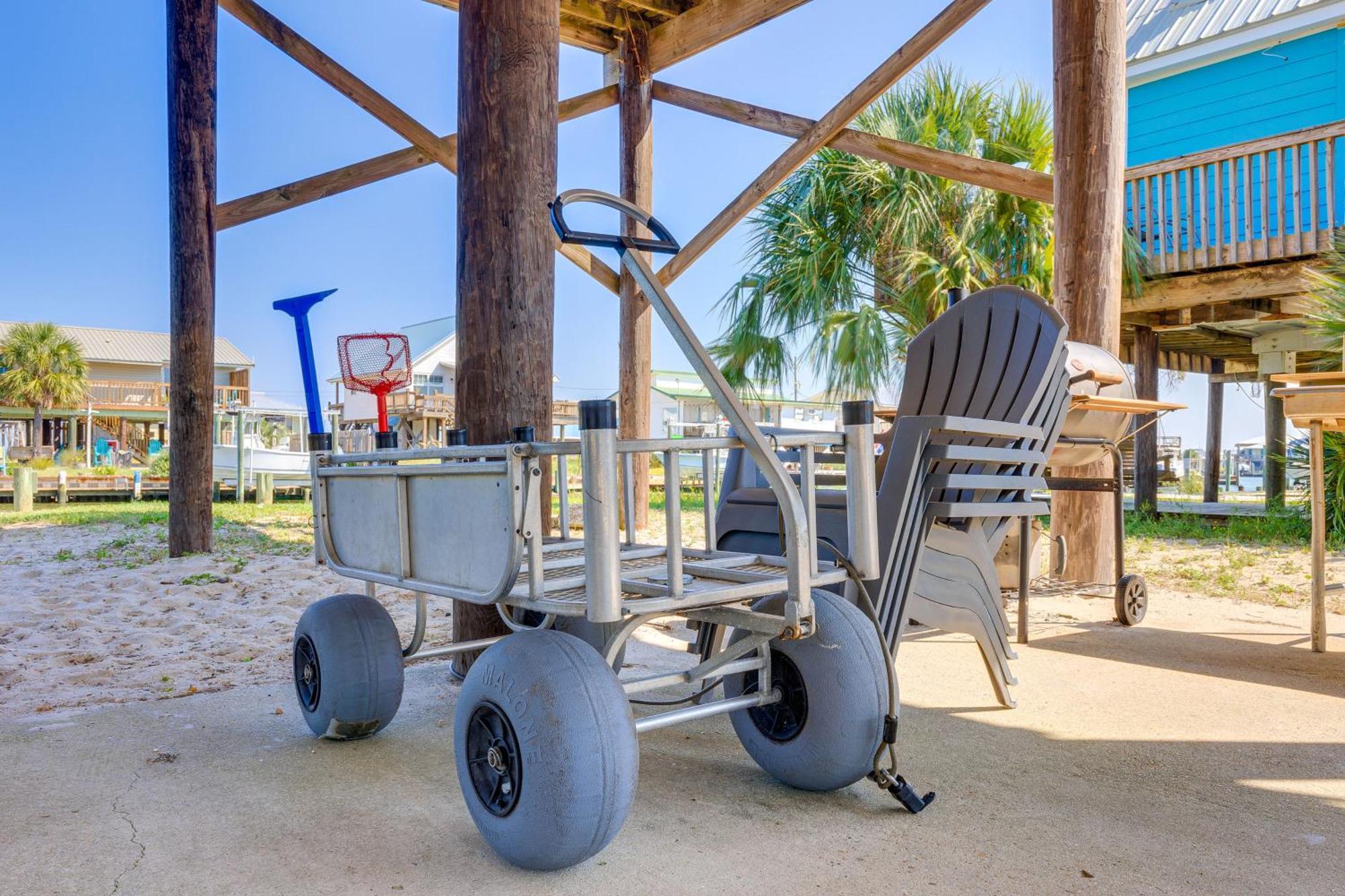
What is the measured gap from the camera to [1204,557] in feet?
21.3

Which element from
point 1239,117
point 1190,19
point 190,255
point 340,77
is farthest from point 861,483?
point 1190,19

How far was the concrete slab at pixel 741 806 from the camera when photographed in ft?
5.34

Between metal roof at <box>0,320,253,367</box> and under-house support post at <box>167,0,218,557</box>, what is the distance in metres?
33.5

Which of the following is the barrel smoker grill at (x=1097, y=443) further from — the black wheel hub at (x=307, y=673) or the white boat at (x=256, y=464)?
the white boat at (x=256, y=464)

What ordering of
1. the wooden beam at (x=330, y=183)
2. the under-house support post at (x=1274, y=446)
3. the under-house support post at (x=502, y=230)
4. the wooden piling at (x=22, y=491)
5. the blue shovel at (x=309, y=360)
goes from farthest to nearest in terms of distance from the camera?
the wooden piling at (x=22, y=491)
the under-house support post at (x=1274, y=446)
the wooden beam at (x=330, y=183)
the under-house support post at (x=502, y=230)
the blue shovel at (x=309, y=360)

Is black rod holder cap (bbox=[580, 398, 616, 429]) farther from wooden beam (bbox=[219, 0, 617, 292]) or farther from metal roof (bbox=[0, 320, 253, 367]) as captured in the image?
metal roof (bbox=[0, 320, 253, 367])

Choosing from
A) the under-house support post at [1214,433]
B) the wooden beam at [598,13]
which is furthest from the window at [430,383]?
the wooden beam at [598,13]

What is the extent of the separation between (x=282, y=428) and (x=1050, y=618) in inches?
1250

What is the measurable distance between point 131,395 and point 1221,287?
3608cm

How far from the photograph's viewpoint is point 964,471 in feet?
10.0

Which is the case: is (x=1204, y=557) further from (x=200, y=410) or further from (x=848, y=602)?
(x=200, y=410)

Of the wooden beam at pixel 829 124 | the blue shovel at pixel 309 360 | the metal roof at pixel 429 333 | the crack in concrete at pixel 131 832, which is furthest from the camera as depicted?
the metal roof at pixel 429 333

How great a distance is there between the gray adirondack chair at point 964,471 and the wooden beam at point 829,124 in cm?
282

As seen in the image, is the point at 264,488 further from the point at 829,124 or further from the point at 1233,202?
the point at 1233,202
